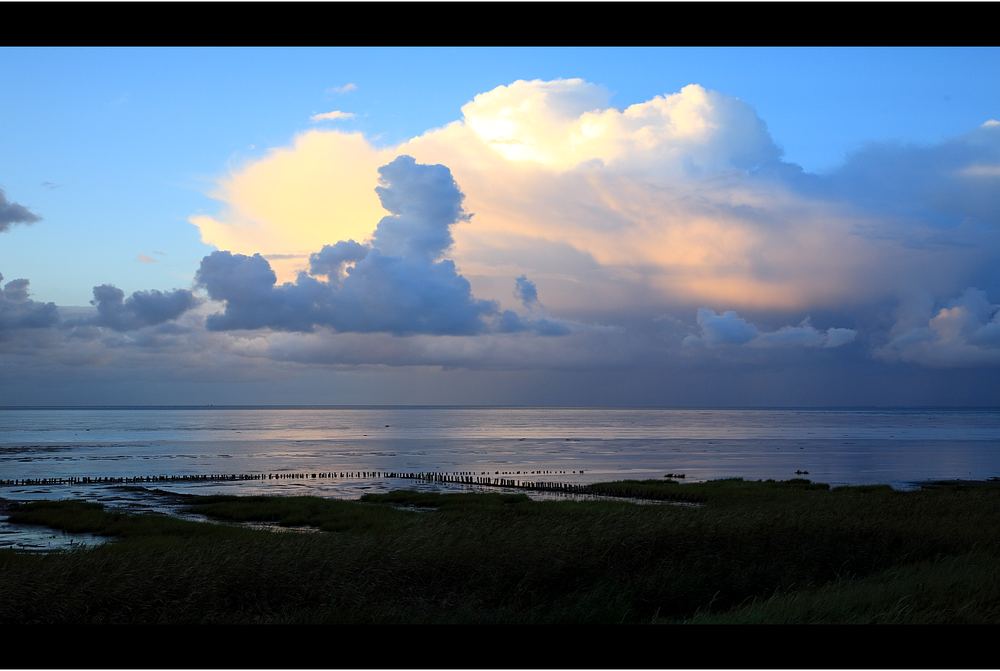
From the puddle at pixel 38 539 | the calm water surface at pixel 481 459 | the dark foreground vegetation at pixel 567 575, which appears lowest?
the puddle at pixel 38 539

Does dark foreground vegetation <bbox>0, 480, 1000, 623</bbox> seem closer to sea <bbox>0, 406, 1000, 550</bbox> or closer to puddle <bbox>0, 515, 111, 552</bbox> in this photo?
puddle <bbox>0, 515, 111, 552</bbox>

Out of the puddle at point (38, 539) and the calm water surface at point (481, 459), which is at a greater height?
the calm water surface at point (481, 459)

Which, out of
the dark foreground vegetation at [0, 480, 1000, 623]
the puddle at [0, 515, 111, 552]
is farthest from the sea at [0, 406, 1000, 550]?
the dark foreground vegetation at [0, 480, 1000, 623]

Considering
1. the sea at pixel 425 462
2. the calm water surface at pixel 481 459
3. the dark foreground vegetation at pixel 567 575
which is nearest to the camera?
the dark foreground vegetation at pixel 567 575

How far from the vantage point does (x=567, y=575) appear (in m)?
18.5

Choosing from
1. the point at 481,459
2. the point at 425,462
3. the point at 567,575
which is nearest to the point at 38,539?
the point at 567,575

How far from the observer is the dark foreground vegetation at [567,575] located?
15.0 m

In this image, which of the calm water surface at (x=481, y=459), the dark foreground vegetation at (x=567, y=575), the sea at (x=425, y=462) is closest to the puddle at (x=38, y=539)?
the sea at (x=425, y=462)

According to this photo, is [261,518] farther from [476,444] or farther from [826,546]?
[476,444]

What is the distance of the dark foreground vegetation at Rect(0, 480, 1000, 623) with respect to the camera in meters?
15.0

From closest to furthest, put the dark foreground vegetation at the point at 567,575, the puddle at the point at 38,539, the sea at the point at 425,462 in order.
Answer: the dark foreground vegetation at the point at 567,575 → the puddle at the point at 38,539 → the sea at the point at 425,462

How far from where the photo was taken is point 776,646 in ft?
26.2

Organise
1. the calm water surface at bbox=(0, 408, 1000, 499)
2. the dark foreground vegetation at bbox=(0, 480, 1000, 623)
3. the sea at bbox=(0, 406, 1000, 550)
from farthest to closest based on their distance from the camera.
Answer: the calm water surface at bbox=(0, 408, 1000, 499)
the sea at bbox=(0, 406, 1000, 550)
the dark foreground vegetation at bbox=(0, 480, 1000, 623)

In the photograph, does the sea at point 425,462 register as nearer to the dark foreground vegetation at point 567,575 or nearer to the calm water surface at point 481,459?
the calm water surface at point 481,459
